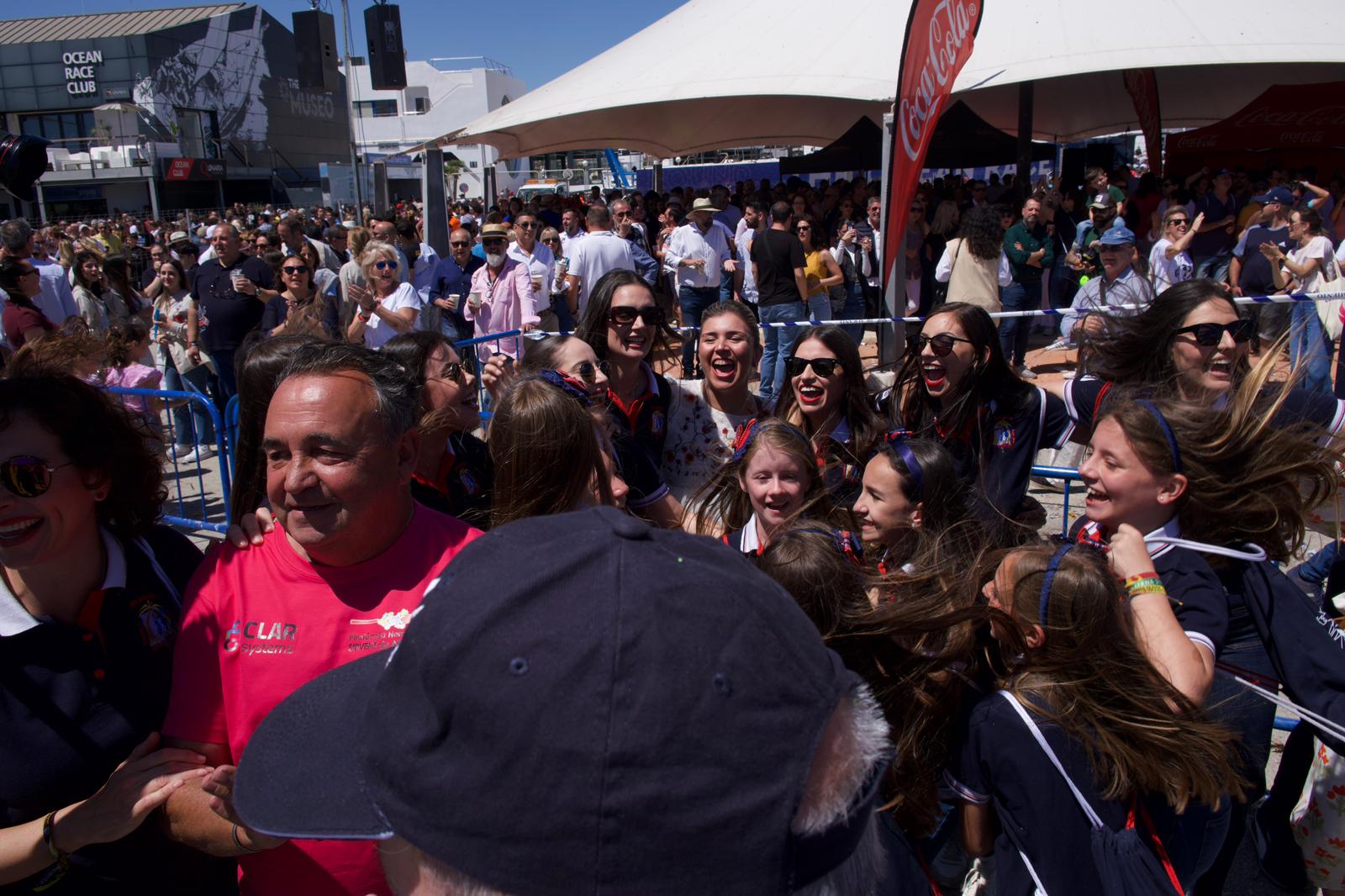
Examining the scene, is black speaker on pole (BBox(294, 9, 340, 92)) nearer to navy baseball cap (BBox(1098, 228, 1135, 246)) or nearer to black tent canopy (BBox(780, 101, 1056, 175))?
black tent canopy (BBox(780, 101, 1056, 175))

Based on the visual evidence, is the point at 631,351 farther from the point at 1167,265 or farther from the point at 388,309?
the point at 1167,265

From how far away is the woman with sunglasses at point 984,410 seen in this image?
347 centimetres

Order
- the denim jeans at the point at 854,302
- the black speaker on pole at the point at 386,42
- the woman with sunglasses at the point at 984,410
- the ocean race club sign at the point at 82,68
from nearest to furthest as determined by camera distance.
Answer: the woman with sunglasses at the point at 984,410 < the denim jeans at the point at 854,302 < the black speaker on pole at the point at 386,42 < the ocean race club sign at the point at 82,68

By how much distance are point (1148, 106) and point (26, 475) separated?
21.0m

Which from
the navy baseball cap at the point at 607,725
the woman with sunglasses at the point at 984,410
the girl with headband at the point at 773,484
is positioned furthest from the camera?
the woman with sunglasses at the point at 984,410

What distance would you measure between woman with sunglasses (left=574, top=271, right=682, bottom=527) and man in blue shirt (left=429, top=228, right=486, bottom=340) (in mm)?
5289

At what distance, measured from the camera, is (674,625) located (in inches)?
29.8

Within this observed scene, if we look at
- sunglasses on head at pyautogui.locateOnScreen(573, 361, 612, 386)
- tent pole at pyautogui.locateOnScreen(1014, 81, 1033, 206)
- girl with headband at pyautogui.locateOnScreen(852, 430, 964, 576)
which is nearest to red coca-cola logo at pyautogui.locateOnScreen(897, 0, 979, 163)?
sunglasses on head at pyautogui.locateOnScreen(573, 361, 612, 386)

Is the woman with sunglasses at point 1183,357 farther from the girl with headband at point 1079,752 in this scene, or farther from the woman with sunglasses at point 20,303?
the woman with sunglasses at point 20,303

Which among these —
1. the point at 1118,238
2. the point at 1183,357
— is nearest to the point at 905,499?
the point at 1183,357

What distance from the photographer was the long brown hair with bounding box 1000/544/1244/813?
179cm

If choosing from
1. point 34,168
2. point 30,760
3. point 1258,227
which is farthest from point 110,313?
point 1258,227

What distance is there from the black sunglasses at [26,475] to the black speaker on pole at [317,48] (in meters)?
13.3

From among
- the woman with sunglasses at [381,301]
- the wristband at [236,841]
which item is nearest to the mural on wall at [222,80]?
the woman with sunglasses at [381,301]
